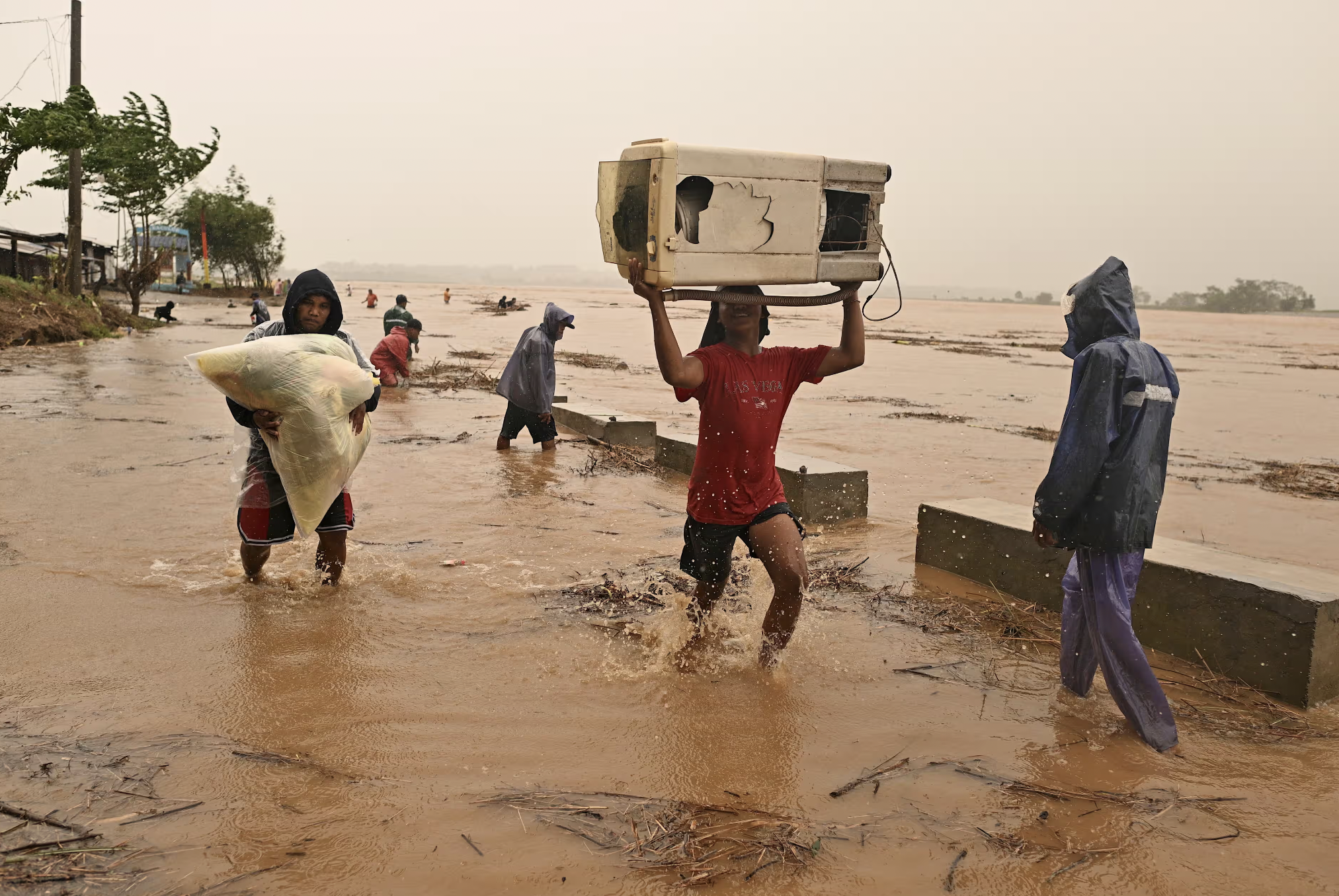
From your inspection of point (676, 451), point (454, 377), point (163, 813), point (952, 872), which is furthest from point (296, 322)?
point (454, 377)

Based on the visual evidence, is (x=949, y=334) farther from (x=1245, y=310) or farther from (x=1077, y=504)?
(x=1245, y=310)

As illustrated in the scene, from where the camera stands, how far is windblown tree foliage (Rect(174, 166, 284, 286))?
59.8 metres

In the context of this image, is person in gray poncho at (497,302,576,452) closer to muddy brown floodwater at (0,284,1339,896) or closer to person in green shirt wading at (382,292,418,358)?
muddy brown floodwater at (0,284,1339,896)

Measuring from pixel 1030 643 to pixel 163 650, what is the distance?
392 centimetres

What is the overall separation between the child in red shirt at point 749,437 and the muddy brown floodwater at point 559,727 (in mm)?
563

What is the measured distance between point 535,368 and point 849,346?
5.90 m

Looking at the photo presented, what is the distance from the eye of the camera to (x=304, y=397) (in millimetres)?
4652

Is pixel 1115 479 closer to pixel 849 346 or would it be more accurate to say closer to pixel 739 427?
pixel 849 346

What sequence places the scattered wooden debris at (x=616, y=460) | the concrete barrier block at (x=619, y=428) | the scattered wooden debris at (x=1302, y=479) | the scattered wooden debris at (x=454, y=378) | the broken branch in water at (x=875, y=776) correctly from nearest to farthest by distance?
the broken branch in water at (x=875, y=776)
the scattered wooden debris at (x=616, y=460)
the scattered wooden debris at (x=1302, y=479)
the concrete barrier block at (x=619, y=428)
the scattered wooden debris at (x=454, y=378)

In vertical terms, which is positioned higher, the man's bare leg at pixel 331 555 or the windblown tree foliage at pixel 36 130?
the windblown tree foliage at pixel 36 130

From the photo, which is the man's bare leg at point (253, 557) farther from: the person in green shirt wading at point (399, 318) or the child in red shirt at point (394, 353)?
the person in green shirt wading at point (399, 318)

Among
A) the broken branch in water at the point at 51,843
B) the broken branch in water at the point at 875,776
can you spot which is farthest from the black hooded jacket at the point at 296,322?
the broken branch in water at the point at 875,776

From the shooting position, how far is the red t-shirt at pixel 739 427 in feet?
13.1

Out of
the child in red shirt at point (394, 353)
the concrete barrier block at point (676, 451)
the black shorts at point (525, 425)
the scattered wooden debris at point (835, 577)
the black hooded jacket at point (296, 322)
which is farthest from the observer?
the child in red shirt at point (394, 353)
